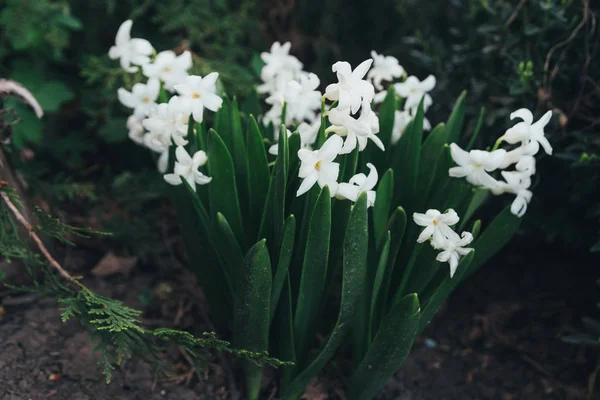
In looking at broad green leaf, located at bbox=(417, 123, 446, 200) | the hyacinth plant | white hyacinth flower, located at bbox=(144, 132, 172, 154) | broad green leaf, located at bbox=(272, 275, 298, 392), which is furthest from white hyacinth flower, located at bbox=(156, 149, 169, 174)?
broad green leaf, located at bbox=(417, 123, 446, 200)

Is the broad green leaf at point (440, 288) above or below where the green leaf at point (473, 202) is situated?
below

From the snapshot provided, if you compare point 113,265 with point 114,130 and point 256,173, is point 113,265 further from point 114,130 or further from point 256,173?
point 256,173

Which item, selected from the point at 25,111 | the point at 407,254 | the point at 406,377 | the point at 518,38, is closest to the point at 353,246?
the point at 407,254

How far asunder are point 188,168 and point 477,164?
720 millimetres

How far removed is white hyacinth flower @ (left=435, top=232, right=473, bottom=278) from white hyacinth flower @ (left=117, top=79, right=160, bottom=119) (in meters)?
0.89

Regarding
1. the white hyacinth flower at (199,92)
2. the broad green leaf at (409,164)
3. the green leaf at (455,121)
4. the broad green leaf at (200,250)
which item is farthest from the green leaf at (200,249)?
the green leaf at (455,121)

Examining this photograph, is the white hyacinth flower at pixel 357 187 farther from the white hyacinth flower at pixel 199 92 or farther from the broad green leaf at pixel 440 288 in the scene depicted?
the white hyacinth flower at pixel 199 92

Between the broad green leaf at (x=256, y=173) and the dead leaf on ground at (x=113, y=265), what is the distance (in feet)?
2.47

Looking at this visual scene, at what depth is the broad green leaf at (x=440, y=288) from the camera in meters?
1.47

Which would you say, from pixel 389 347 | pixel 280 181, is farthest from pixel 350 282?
pixel 280 181

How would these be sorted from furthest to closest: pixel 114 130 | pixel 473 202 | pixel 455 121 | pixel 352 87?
pixel 114 130
pixel 455 121
pixel 473 202
pixel 352 87

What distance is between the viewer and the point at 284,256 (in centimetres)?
144

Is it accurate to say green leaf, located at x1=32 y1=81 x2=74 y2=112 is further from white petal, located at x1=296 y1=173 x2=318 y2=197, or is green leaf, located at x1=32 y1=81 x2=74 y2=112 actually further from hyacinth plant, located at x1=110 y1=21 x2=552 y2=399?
white petal, located at x1=296 y1=173 x2=318 y2=197

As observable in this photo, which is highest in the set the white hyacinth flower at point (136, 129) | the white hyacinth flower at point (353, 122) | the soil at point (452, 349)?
the white hyacinth flower at point (353, 122)
